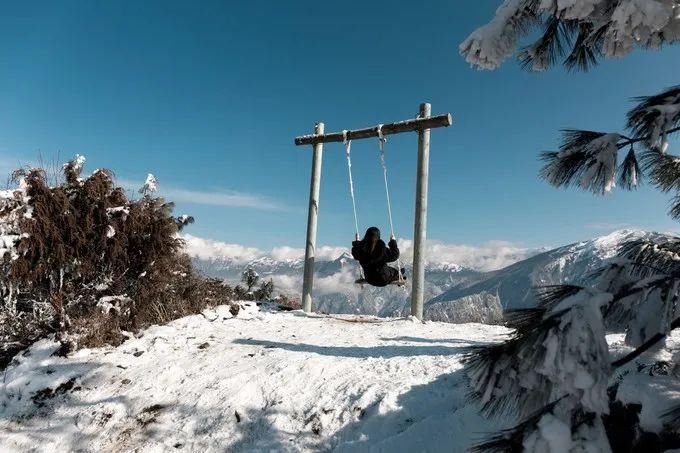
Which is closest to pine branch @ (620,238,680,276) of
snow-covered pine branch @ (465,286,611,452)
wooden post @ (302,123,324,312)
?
snow-covered pine branch @ (465,286,611,452)

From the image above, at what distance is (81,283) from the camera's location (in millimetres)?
7645

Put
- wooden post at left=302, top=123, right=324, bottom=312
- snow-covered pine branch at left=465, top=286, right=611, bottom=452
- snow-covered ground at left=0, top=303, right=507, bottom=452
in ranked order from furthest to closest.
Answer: wooden post at left=302, top=123, right=324, bottom=312 < snow-covered ground at left=0, top=303, right=507, bottom=452 < snow-covered pine branch at left=465, top=286, right=611, bottom=452

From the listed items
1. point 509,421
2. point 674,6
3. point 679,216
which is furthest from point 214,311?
point 674,6

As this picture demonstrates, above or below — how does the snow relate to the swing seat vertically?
above

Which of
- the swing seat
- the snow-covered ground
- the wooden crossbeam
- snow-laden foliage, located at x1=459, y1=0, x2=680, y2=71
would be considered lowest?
the snow-covered ground

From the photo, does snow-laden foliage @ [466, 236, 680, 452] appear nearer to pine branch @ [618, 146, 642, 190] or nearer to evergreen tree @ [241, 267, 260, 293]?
pine branch @ [618, 146, 642, 190]

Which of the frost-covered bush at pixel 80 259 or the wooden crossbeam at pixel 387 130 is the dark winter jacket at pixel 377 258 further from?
the frost-covered bush at pixel 80 259

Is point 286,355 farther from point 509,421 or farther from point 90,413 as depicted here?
point 509,421

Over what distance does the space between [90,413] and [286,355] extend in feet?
8.37

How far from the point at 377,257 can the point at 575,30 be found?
5610mm

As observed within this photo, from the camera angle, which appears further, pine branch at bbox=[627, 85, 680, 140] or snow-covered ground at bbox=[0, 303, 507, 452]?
snow-covered ground at bbox=[0, 303, 507, 452]

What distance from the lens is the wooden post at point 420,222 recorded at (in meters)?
8.85

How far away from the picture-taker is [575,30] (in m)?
3.48

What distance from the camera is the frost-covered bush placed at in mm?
7043
